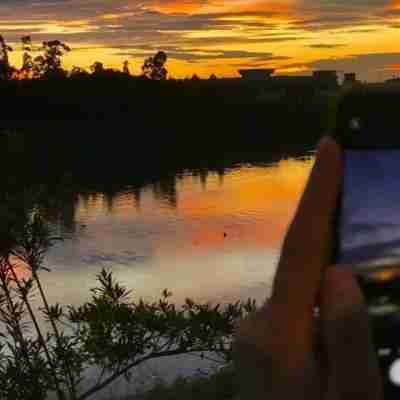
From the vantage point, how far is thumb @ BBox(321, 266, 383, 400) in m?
0.48

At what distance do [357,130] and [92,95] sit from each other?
1950cm

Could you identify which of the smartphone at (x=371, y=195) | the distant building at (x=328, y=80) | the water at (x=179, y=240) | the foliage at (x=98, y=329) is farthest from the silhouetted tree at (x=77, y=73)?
the smartphone at (x=371, y=195)

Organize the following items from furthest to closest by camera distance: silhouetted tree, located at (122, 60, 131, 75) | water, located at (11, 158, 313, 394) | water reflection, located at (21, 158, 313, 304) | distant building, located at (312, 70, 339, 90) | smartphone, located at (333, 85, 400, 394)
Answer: silhouetted tree, located at (122, 60, 131, 75)
water reflection, located at (21, 158, 313, 304)
water, located at (11, 158, 313, 394)
distant building, located at (312, 70, 339, 90)
smartphone, located at (333, 85, 400, 394)

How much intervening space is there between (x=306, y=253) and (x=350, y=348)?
0.24 feet

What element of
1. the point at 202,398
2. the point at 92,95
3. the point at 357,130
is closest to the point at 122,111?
the point at 92,95

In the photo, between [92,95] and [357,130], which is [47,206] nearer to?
[357,130]

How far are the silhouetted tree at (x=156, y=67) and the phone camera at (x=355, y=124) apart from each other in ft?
58.7

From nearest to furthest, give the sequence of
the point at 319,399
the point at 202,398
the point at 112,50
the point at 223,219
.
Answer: the point at 319,399, the point at 202,398, the point at 223,219, the point at 112,50

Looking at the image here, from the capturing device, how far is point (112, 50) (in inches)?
858

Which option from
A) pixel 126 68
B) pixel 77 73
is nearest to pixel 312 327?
pixel 77 73

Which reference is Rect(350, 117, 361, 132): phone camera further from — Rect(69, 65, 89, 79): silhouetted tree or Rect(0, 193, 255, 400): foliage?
Rect(69, 65, 89, 79): silhouetted tree

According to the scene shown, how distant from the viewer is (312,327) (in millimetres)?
520

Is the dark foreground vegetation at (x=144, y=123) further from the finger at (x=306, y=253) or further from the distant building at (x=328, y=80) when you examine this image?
the finger at (x=306, y=253)

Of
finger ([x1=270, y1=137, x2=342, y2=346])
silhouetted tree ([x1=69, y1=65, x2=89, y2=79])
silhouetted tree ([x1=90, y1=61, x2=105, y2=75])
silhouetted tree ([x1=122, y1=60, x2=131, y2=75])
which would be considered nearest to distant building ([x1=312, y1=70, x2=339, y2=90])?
finger ([x1=270, y1=137, x2=342, y2=346])
